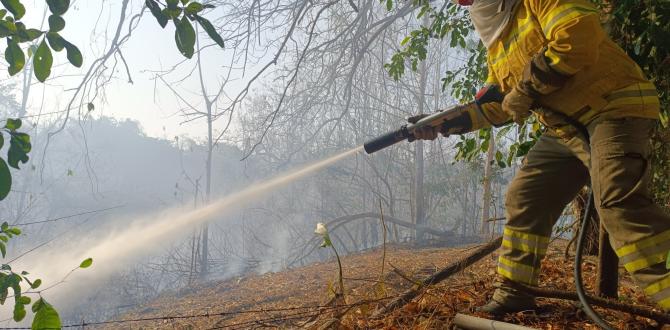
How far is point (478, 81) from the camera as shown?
4.09 meters

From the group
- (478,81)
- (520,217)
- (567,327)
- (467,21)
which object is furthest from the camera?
(467,21)

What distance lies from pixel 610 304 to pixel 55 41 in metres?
2.14

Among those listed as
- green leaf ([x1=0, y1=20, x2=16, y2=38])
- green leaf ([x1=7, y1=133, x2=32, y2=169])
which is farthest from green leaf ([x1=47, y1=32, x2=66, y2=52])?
green leaf ([x1=7, y1=133, x2=32, y2=169])

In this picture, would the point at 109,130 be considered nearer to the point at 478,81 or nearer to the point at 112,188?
the point at 112,188

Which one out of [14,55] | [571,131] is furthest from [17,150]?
[571,131]

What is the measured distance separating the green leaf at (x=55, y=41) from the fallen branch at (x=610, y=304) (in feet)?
6.34

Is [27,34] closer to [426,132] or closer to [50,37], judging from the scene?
[50,37]

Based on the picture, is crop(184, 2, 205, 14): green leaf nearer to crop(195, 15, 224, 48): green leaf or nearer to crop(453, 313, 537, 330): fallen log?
crop(195, 15, 224, 48): green leaf

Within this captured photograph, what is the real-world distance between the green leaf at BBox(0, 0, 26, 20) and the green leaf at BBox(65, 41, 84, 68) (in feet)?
0.46

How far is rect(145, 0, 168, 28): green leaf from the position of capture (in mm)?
1184

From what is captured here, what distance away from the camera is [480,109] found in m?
2.31

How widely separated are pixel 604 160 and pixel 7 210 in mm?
40863

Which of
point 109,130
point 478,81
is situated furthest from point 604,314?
point 109,130

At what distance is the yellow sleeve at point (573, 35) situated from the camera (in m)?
1.58
